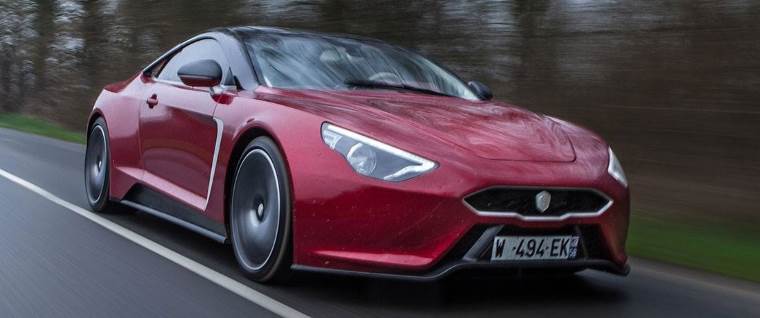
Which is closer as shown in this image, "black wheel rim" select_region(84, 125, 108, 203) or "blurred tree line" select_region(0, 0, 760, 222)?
"black wheel rim" select_region(84, 125, 108, 203)

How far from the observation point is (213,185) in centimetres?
543

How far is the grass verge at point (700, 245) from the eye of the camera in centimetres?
596

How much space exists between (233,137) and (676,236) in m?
3.21

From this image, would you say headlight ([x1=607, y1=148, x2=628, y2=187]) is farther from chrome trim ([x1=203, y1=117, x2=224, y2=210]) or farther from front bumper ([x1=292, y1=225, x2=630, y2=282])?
chrome trim ([x1=203, y1=117, x2=224, y2=210])

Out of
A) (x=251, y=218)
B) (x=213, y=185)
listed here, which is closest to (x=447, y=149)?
(x=251, y=218)

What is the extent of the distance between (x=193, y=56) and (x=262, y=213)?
6.46 feet

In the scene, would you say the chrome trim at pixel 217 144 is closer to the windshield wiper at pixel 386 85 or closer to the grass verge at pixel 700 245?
the windshield wiper at pixel 386 85

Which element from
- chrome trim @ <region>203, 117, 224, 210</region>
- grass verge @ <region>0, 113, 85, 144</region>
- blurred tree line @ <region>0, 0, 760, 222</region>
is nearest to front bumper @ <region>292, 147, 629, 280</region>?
chrome trim @ <region>203, 117, 224, 210</region>

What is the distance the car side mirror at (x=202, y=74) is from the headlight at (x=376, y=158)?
122 centimetres

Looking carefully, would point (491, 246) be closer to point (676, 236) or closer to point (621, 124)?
point (676, 236)

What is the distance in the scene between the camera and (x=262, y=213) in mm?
4980

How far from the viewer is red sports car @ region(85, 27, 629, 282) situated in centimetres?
432

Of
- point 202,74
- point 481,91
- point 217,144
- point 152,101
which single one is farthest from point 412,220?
point 152,101

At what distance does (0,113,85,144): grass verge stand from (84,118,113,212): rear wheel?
866cm
